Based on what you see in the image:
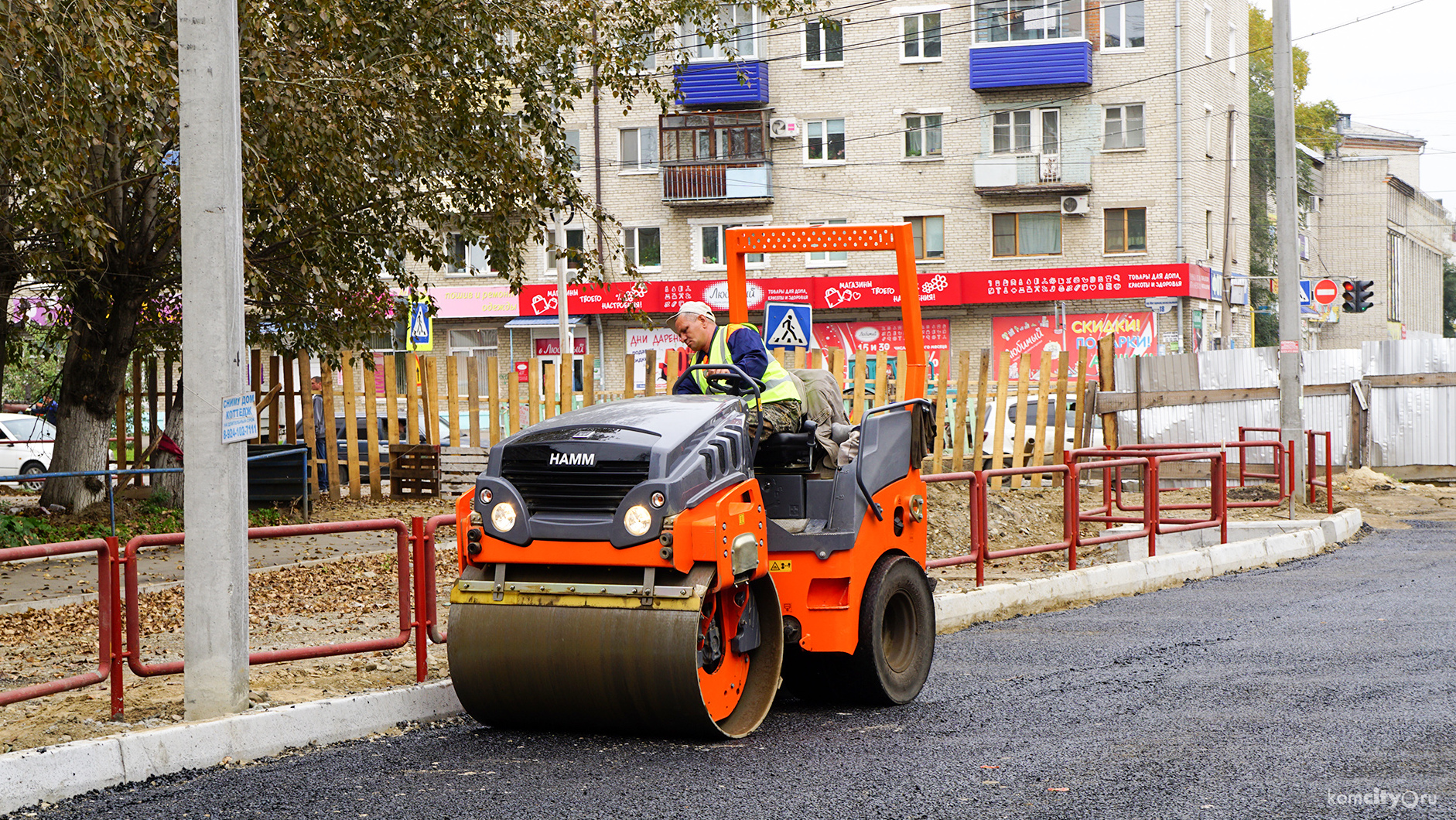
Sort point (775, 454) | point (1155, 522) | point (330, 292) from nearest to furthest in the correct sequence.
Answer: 1. point (775, 454)
2. point (1155, 522)
3. point (330, 292)

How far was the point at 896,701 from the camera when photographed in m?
7.68

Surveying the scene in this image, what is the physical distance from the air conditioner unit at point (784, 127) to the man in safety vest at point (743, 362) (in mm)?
36971

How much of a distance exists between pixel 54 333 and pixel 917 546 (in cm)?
1514

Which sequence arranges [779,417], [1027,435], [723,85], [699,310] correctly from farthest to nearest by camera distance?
[723,85]
[1027,435]
[699,310]
[779,417]

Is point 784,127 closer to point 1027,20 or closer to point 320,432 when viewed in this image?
point 1027,20

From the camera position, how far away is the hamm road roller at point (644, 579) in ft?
20.5

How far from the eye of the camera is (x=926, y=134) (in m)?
43.6

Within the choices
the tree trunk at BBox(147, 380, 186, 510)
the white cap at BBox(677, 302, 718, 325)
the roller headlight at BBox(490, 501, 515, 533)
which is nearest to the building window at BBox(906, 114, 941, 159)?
the tree trunk at BBox(147, 380, 186, 510)

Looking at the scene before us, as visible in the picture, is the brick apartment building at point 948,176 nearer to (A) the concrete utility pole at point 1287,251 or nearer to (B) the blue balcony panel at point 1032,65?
(B) the blue balcony panel at point 1032,65

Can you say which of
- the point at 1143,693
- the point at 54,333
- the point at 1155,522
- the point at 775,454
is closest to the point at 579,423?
the point at 775,454

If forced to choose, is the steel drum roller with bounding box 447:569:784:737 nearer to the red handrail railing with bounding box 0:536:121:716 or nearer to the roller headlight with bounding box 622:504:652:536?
the roller headlight with bounding box 622:504:652:536

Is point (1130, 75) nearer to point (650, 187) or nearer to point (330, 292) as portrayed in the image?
point (650, 187)

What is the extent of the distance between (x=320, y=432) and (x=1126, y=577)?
12780mm

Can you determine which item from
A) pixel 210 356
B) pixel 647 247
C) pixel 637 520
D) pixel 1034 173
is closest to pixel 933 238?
pixel 1034 173
